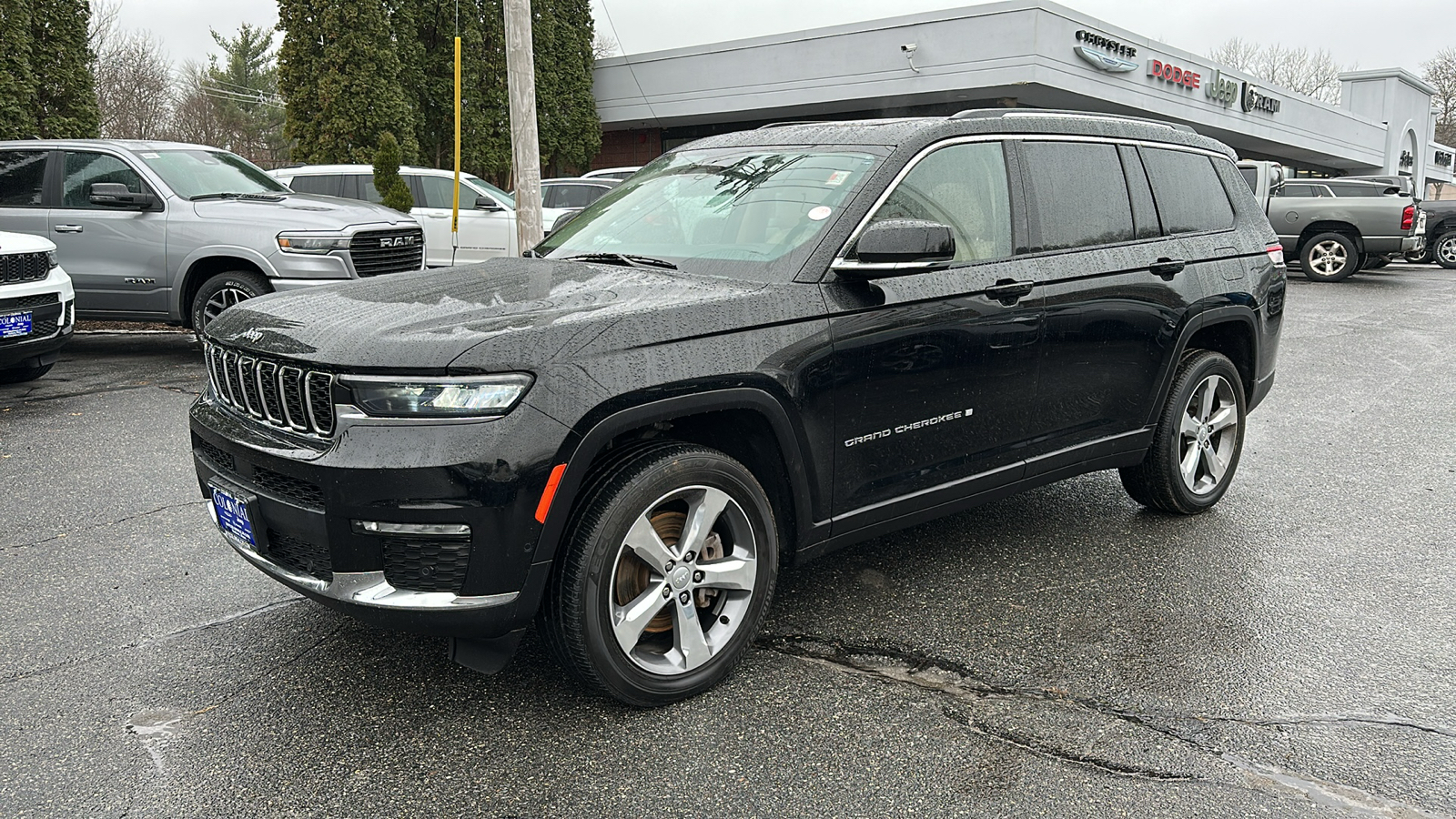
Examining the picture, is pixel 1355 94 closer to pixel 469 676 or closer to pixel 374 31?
pixel 374 31

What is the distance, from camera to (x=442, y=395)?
2.78 m

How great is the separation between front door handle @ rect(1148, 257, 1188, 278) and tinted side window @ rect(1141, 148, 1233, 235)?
175 mm

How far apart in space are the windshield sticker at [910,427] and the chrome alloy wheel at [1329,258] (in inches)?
708

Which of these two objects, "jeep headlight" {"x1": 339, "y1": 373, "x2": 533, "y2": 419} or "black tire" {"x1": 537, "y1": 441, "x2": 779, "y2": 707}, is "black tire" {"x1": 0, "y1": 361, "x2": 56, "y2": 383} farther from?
"black tire" {"x1": 537, "y1": 441, "x2": 779, "y2": 707}

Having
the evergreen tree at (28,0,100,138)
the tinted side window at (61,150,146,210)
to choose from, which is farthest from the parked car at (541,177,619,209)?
the tinted side window at (61,150,146,210)

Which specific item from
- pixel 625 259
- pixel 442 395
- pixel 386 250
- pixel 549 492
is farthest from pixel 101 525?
pixel 386 250

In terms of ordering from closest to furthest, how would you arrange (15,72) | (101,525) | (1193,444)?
(101,525) < (1193,444) < (15,72)

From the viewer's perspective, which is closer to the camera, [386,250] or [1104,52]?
[386,250]

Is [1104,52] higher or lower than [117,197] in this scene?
higher

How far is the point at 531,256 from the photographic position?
4.37 m

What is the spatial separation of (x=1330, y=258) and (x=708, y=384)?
19.3 meters

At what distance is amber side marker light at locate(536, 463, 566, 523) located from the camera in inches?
112

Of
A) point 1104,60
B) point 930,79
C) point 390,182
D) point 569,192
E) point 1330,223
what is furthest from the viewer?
point 1104,60

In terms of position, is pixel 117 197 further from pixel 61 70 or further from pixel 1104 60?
pixel 1104 60
